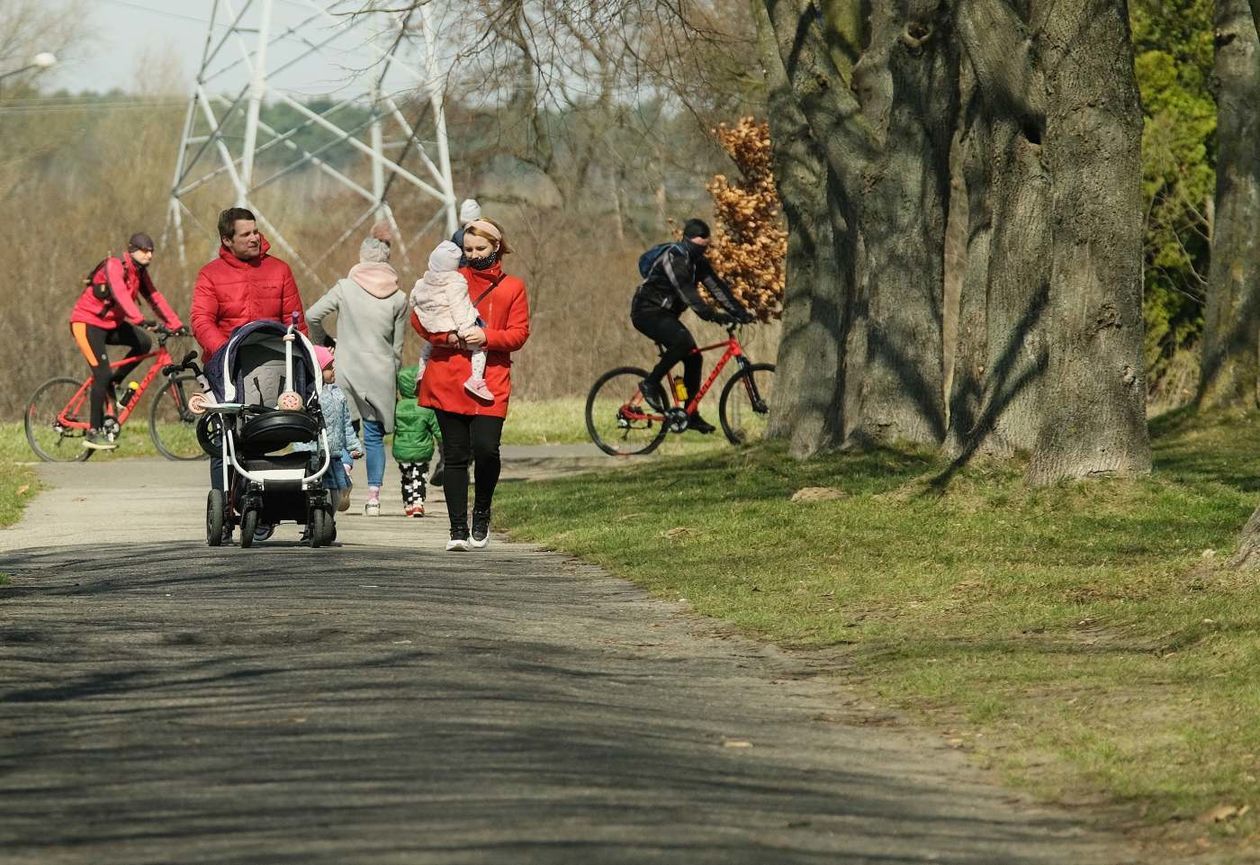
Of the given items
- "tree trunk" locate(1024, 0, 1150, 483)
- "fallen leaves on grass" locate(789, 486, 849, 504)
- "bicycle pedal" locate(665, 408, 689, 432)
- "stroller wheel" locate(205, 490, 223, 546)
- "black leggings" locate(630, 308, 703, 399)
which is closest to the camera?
"stroller wheel" locate(205, 490, 223, 546)

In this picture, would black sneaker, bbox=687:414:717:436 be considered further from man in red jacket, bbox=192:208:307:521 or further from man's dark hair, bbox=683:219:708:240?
man in red jacket, bbox=192:208:307:521

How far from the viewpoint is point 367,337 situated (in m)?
15.5

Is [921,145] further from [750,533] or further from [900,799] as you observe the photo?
[900,799]

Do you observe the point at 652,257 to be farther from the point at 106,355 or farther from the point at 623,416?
the point at 106,355

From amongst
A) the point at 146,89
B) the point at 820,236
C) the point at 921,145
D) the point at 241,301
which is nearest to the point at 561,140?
the point at 820,236

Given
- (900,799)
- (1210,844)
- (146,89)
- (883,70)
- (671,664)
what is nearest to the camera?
(1210,844)

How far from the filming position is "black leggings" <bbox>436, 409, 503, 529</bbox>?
516 inches

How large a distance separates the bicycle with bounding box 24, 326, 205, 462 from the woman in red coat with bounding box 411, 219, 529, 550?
9739mm

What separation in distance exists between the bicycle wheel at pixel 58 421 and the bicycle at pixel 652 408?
498 centimetres

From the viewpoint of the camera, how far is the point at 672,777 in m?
6.35

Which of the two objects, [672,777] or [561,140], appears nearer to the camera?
[672,777]

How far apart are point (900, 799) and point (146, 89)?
93.2 metres

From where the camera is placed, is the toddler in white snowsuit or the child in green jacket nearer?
the toddler in white snowsuit

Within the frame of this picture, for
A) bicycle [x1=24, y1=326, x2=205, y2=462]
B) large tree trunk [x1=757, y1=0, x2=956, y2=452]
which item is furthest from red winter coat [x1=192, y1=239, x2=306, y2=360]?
bicycle [x1=24, y1=326, x2=205, y2=462]
